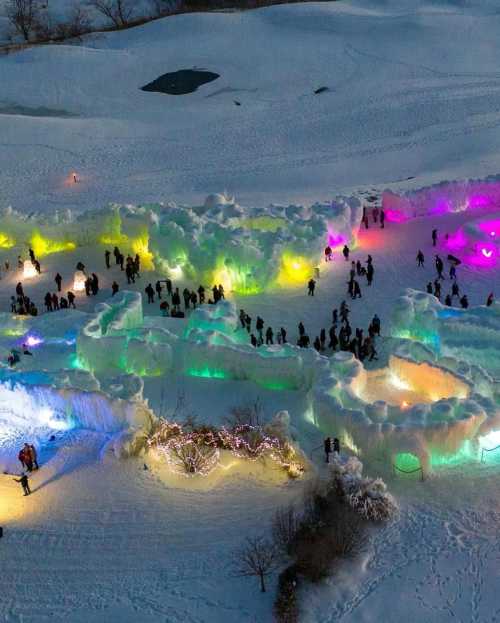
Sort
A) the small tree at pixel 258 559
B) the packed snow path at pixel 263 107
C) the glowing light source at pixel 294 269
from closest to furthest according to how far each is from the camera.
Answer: the small tree at pixel 258 559
the glowing light source at pixel 294 269
the packed snow path at pixel 263 107

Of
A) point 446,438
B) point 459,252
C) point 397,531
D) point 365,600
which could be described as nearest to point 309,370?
point 446,438

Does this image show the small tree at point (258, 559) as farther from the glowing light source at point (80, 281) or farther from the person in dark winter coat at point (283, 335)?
the glowing light source at point (80, 281)

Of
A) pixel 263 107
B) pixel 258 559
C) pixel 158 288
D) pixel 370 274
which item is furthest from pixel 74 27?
pixel 258 559

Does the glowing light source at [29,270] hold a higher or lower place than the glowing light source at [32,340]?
lower

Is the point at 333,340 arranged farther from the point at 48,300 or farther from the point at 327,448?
the point at 48,300

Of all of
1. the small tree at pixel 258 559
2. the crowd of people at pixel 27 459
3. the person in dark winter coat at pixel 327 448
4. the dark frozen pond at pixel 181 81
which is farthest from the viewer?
the dark frozen pond at pixel 181 81

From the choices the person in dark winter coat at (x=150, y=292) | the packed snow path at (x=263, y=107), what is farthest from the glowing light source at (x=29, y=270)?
the packed snow path at (x=263, y=107)

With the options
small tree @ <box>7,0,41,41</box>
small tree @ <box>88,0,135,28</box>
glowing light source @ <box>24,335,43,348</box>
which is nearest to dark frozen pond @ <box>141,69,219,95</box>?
small tree @ <box>88,0,135,28</box>

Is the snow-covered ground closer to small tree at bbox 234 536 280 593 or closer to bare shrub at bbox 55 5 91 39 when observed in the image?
small tree at bbox 234 536 280 593
